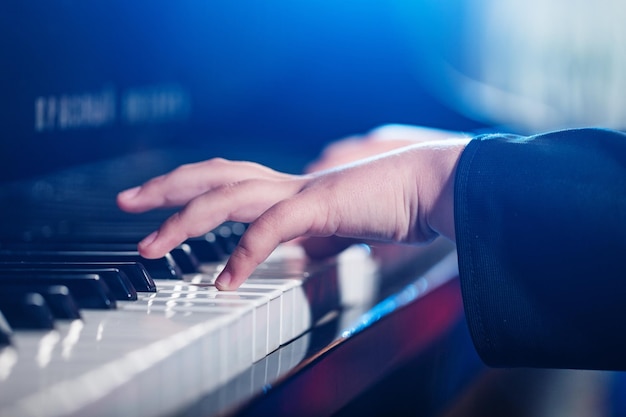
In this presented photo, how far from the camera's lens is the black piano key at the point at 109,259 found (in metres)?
0.75

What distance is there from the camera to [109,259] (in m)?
0.75

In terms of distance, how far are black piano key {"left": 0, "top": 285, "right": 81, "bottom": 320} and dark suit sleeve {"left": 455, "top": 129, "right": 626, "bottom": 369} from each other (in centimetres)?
36

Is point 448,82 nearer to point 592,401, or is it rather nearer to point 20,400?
point 592,401

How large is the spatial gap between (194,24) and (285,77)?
1.11ft

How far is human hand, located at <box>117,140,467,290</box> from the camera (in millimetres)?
767

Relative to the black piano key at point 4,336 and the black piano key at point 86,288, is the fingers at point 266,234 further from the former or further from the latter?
the black piano key at point 4,336

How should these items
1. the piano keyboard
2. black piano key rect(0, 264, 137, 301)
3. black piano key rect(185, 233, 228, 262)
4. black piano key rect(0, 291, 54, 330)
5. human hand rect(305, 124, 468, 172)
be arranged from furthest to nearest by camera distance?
human hand rect(305, 124, 468, 172) < black piano key rect(185, 233, 228, 262) < black piano key rect(0, 264, 137, 301) < black piano key rect(0, 291, 54, 330) < the piano keyboard

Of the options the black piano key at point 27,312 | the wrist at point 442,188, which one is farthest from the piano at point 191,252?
the wrist at point 442,188

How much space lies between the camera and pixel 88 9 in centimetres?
109

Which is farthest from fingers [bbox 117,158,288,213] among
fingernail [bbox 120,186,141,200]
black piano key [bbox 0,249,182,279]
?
black piano key [bbox 0,249,182,279]

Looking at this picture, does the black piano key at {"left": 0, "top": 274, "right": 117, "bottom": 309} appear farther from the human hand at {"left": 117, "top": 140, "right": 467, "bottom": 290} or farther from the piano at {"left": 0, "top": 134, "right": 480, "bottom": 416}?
the human hand at {"left": 117, "top": 140, "right": 467, "bottom": 290}

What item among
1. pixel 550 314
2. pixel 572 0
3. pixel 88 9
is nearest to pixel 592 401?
pixel 550 314

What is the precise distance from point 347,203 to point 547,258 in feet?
0.64

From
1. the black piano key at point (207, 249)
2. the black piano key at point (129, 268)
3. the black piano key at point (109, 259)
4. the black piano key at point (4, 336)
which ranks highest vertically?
the black piano key at point (4, 336)
